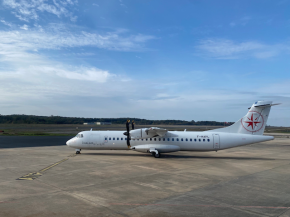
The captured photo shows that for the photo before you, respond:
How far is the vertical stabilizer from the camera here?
20.8 metres

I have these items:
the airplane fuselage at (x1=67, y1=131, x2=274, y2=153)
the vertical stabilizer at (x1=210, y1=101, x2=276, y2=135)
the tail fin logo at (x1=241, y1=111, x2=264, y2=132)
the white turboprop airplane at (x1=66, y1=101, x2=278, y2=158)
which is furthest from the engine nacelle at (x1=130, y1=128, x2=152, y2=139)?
the tail fin logo at (x1=241, y1=111, x2=264, y2=132)

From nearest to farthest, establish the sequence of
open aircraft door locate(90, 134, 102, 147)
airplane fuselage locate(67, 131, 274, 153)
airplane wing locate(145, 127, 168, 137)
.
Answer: airplane wing locate(145, 127, 168, 137) < airplane fuselage locate(67, 131, 274, 153) < open aircraft door locate(90, 134, 102, 147)

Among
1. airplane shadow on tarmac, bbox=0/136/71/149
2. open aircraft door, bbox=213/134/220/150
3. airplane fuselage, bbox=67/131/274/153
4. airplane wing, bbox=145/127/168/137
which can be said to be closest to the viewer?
airplane wing, bbox=145/127/168/137

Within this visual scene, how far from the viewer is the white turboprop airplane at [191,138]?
20859 mm

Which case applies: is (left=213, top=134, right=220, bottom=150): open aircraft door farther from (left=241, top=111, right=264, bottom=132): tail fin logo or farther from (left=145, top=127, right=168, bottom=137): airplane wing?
(left=145, top=127, right=168, bottom=137): airplane wing

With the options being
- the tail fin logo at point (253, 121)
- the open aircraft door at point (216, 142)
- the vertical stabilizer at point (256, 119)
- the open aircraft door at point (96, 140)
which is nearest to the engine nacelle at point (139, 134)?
the open aircraft door at point (96, 140)

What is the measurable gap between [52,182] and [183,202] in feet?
24.5

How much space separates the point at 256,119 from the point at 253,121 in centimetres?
34

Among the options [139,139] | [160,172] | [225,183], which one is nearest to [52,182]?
[160,172]

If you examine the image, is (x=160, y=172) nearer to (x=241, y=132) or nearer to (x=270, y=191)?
(x=270, y=191)

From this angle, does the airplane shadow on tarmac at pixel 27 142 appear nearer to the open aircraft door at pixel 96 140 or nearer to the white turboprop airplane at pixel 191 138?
the open aircraft door at pixel 96 140

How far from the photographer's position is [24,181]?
11992 millimetres

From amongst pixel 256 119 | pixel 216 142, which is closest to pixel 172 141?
pixel 216 142

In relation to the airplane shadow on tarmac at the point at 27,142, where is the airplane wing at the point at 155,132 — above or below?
above
